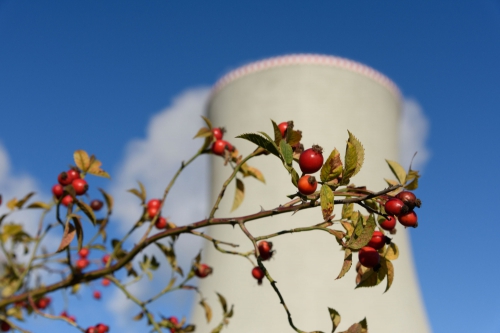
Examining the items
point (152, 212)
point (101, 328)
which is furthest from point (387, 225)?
point (101, 328)

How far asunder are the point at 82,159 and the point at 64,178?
1.5 inches

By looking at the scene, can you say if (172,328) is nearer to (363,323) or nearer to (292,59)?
(363,323)

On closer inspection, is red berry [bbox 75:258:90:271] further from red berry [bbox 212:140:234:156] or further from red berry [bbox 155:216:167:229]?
red berry [bbox 212:140:234:156]

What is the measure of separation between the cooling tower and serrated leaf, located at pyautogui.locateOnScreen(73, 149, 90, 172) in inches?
65.0

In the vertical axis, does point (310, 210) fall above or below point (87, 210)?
above

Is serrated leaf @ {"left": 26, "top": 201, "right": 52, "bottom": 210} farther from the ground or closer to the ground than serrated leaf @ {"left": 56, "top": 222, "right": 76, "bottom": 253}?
farther from the ground

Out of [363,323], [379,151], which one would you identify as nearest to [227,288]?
[379,151]

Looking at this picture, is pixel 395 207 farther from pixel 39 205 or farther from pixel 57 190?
pixel 39 205

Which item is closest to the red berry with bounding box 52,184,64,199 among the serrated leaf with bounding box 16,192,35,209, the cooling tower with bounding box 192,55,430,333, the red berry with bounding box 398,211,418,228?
the serrated leaf with bounding box 16,192,35,209

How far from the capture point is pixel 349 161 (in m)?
0.40

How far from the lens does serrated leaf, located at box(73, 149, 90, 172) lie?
0.65m

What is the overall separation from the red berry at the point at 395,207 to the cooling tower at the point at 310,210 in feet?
6.29

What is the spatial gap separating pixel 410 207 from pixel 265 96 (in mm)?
2574

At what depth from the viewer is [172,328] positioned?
0.80m
